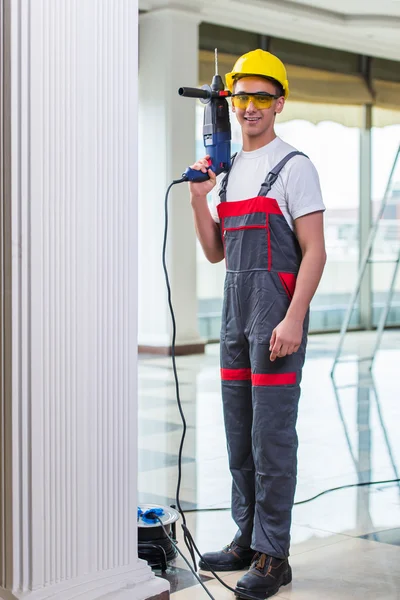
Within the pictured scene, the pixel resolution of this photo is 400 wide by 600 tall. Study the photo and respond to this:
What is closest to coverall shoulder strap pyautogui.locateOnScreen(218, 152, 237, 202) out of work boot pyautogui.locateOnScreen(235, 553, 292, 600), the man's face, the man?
the man

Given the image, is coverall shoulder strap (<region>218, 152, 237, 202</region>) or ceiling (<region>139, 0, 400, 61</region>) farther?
ceiling (<region>139, 0, 400, 61</region>)

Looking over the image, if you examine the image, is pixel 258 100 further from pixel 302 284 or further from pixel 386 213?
pixel 386 213

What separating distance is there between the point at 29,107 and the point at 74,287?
1.24 ft

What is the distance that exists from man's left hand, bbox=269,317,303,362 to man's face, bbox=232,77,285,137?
20.6 inches

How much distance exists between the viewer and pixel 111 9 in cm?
203

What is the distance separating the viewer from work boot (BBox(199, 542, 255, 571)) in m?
2.62

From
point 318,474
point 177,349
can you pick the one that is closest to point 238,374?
point 318,474

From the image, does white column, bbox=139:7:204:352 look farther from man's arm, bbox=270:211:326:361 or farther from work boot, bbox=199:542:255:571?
man's arm, bbox=270:211:326:361

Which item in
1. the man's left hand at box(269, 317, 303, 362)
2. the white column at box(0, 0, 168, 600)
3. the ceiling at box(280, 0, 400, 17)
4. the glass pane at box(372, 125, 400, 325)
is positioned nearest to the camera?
the white column at box(0, 0, 168, 600)

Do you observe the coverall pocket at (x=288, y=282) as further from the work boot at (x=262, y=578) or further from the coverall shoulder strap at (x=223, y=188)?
the work boot at (x=262, y=578)

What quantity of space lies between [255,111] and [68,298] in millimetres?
835

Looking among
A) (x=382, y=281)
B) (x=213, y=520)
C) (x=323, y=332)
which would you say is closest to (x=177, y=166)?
(x=323, y=332)

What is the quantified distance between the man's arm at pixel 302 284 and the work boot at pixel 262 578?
0.54 meters

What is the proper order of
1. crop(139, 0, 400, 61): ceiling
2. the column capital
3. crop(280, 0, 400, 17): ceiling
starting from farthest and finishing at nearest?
crop(280, 0, 400, 17): ceiling → crop(139, 0, 400, 61): ceiling → the column capital
